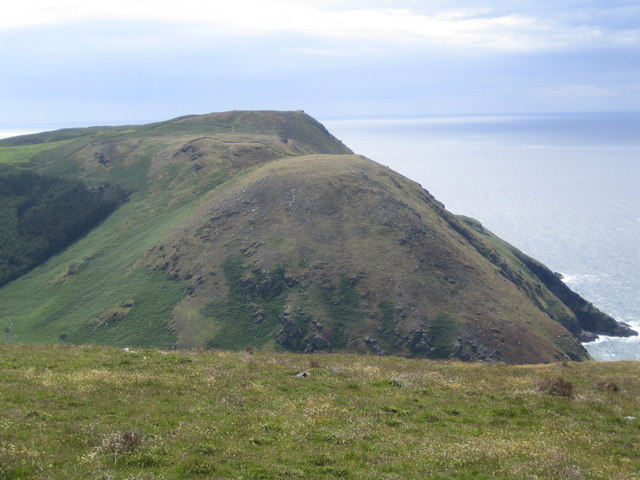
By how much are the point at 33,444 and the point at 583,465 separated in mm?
19096

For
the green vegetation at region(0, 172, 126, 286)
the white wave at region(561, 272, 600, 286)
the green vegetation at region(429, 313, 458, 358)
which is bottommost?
the green vegetation at region(429, 313, 458, 358)

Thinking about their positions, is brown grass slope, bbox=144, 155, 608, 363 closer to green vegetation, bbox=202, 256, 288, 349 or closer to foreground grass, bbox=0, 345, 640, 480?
green vegetation, bbox=202, 256, 288, 349

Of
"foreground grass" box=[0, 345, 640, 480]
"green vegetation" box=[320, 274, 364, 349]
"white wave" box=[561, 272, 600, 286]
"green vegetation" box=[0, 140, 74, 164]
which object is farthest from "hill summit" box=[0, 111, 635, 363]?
"green vegetation" box=[0, 140, 74, 164]

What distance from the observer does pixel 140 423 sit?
20.5 metres

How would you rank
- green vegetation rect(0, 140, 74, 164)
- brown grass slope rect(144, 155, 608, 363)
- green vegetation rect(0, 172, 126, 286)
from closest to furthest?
brown grass slope rect(144, 155, 608, 363)
green vegetation rect(0, 172, 126, 286)
green vegetation rect(0, 140, 74, 164)

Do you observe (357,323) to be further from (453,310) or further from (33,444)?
(33,444)

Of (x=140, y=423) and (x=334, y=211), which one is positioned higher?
(x=334, y=211)

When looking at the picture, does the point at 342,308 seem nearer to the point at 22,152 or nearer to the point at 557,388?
the point at 557,388

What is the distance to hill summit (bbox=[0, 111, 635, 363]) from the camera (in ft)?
273

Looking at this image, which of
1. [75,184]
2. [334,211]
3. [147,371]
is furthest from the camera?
[75,184]

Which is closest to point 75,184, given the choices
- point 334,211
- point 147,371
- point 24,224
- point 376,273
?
point 24,224

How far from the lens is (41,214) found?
14012 centimetres

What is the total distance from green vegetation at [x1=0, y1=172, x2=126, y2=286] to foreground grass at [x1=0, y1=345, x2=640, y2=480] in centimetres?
10825

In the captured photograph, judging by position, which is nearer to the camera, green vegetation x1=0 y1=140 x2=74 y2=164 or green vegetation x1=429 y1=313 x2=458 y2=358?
green vegetation x1=429 y1=313 x2=458 y2=358
